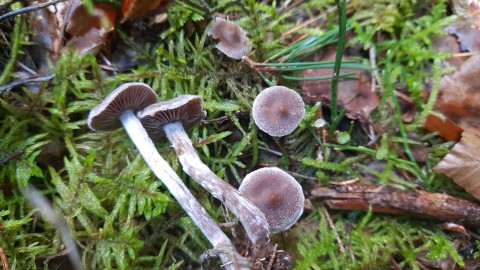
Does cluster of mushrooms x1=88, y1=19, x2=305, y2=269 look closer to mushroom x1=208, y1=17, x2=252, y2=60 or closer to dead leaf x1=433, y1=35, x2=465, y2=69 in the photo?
mushroom x1=208, y1=17, x2=252, y2=60

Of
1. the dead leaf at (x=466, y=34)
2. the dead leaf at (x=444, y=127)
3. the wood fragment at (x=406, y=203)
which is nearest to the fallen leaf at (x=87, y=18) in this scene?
the wood fragment at (x=406, y=203)

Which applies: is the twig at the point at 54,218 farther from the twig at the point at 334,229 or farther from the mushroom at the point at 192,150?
the twig at the point at 334,229

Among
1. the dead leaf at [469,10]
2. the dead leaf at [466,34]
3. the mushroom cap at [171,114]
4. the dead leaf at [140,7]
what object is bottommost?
the dead leaf at [466,34]

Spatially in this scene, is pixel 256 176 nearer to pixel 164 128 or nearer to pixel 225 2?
pixel 164 128

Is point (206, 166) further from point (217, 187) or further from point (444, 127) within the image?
point (444, 127)

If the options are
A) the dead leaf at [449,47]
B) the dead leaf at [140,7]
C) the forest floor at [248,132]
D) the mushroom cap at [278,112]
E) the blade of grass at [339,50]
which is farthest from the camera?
the dead leaf at [449,47]
